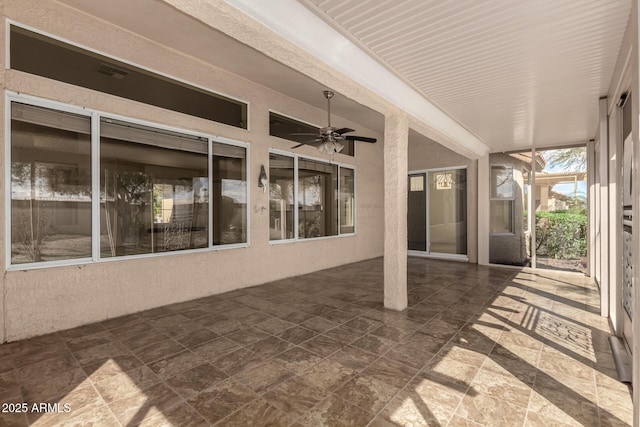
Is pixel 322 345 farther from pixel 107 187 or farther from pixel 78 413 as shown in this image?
pixel 107 187

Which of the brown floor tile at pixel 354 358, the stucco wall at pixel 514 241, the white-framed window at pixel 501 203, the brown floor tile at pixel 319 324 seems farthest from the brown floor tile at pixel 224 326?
the white-framed window at pixel 501 203

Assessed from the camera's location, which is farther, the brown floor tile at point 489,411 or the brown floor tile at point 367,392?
the brown floor tile at point 367,392

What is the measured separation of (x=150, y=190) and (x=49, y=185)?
1072 millimetres

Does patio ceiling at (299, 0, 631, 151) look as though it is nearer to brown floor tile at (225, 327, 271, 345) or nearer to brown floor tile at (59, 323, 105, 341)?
brown floor tile at (225, 327, 271, 345)

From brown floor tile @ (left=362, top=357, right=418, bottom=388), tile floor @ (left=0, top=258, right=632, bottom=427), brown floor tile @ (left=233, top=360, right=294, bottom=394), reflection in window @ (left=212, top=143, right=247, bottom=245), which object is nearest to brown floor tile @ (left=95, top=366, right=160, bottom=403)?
tile floor @ (left=0, top=258, right=632, bottom=427)

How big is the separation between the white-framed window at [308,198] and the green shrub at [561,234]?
4774 millimetres

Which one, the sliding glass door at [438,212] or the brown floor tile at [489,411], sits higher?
the sliding glass door at [438,212]

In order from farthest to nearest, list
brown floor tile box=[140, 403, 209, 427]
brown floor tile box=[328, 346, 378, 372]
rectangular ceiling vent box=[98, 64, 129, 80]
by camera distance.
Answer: rectangular ceiling vent box=[98, 64, 129, 80]
brown floor tile box=[328, 346, 378, 372]
brown floor tile box=[140, 403, 209, 427]

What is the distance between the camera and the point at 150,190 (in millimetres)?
4258

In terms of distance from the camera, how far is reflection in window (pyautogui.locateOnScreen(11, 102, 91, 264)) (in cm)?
323

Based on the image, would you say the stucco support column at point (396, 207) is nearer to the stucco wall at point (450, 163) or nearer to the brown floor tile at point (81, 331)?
the brown floor tile at point (81, 331)

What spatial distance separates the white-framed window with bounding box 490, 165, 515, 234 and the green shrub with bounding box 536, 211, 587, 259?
0.79 m

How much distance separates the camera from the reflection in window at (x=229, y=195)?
4988mm

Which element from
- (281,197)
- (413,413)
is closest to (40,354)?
(413,413)
